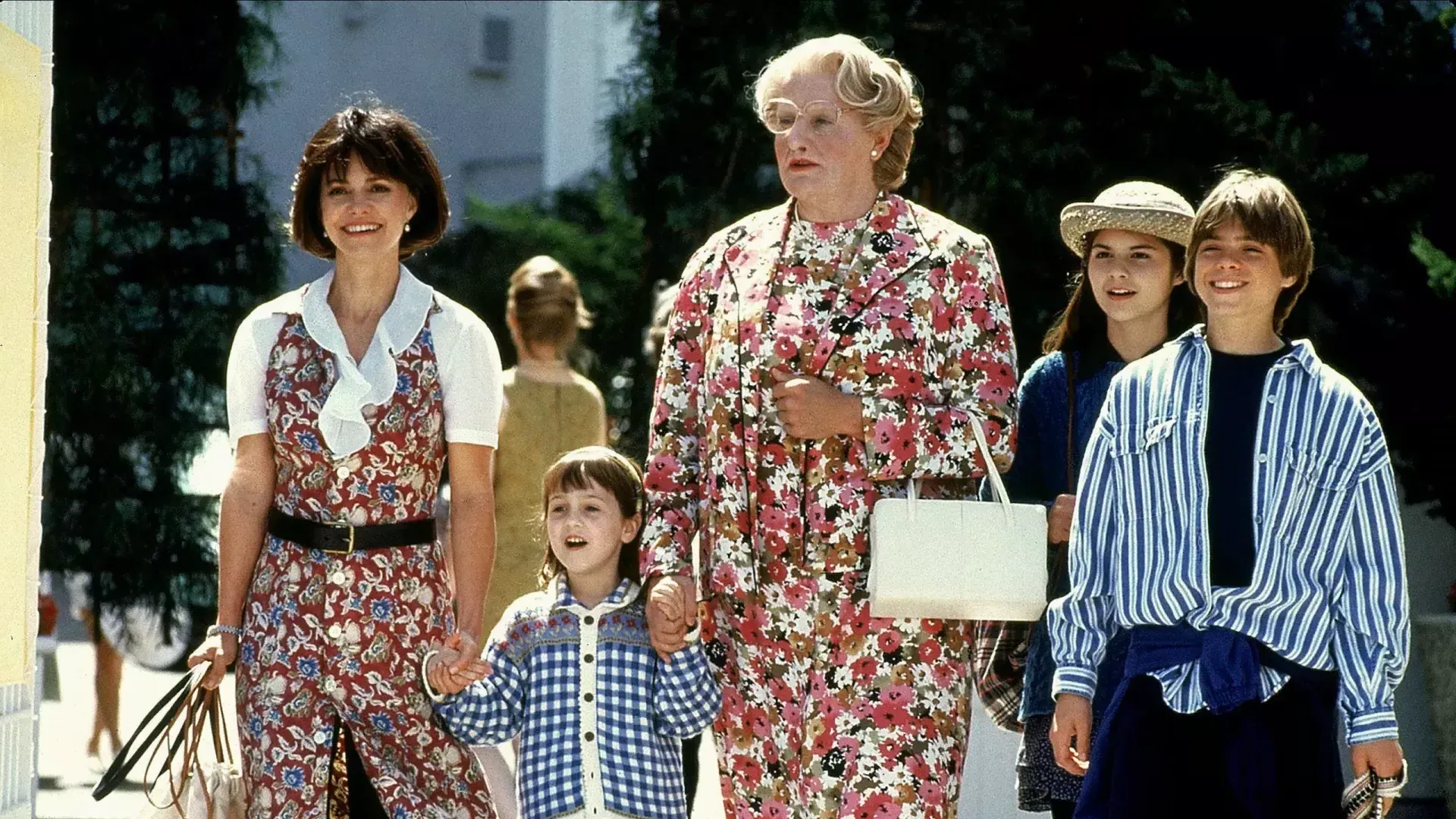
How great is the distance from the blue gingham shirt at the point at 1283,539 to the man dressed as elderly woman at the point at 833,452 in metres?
0.49

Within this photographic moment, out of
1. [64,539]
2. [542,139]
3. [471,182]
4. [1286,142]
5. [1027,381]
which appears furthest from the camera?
[542,139]

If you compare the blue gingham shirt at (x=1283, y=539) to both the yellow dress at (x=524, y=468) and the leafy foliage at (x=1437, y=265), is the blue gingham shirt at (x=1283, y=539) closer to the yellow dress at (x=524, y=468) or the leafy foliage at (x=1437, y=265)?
the leafy foliage at (x=1437, y=265)

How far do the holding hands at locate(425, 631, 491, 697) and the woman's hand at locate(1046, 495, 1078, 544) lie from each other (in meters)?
1.26

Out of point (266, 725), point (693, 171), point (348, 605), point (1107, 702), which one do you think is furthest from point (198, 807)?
point (693, 171)

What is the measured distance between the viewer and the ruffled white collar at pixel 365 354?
13.9 ft

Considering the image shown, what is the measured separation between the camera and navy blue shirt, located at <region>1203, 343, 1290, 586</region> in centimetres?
365

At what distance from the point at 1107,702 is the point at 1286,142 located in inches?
104

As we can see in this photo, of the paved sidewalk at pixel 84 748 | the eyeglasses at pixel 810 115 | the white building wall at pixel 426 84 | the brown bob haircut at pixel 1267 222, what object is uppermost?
the white building wall at pixel 426 84

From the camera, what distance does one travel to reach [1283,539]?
3625 millimetres

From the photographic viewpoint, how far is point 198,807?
163 inches

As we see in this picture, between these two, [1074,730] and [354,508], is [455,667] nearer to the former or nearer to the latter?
[354,508]

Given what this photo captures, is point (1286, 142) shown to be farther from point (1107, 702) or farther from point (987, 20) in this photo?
point (1107, 702)

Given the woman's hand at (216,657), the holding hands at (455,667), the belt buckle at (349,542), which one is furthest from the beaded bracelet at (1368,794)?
the woman's hand at (216,657)

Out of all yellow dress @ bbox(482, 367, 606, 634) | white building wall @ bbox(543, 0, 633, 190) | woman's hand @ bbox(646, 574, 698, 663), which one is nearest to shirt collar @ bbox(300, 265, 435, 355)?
woman's hand @ bbox(646, 574, 698, 663)
